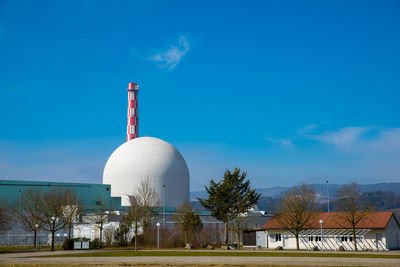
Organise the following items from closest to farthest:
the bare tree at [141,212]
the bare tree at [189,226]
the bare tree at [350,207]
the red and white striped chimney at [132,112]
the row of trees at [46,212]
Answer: the bare tree at [350,207]
the bare tree at [189,226]
the row of trees at [46,212]
the bare tree at [141,212]
the red and white striped chimney at [132,112]

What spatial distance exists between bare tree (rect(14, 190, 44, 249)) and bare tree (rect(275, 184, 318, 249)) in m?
24.0

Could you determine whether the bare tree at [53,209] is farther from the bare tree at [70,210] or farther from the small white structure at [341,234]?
the small white structure at [341,234]

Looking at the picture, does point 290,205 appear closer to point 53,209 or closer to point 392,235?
point 392,235

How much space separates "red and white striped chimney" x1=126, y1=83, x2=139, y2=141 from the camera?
74.9 m

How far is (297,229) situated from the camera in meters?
42.2

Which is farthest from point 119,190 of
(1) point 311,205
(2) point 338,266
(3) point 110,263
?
(2) point 338,266

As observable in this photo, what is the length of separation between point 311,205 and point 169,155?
2517cm

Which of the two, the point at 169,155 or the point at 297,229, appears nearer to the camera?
the point at 297,229

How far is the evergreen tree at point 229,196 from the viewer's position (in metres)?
49.0

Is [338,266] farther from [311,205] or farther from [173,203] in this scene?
[173,203]

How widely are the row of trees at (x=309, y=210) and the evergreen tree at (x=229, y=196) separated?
14.1 feet

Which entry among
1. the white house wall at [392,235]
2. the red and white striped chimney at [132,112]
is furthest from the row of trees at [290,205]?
the red and white striped chimney at [132,112]

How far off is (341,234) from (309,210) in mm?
4025

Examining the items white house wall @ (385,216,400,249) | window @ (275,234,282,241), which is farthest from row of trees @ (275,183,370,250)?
white house wall @ (385,216,400,249)
